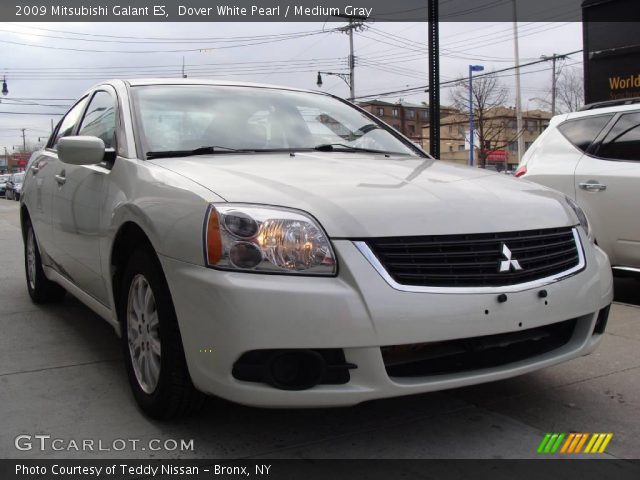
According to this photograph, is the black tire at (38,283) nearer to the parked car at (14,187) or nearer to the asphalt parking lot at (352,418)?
the asphalt parking lot at (352,418)

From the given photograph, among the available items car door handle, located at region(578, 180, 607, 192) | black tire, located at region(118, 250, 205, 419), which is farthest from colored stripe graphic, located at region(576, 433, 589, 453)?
car door handle, located at region(578, 180, 607, 192)

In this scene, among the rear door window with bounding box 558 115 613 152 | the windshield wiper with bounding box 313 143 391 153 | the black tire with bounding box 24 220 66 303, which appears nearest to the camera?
the windshield wiper with bounding box 313 143 391 153

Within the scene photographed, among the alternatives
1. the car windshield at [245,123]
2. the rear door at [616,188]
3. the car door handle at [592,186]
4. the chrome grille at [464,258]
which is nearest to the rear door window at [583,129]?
the rear door at [616,188]

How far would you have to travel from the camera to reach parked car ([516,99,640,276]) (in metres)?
5.12

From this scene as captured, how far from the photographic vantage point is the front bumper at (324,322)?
2.28 metres

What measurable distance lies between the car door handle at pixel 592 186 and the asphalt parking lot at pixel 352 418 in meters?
1.79

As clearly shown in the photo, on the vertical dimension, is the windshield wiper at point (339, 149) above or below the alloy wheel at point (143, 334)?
above

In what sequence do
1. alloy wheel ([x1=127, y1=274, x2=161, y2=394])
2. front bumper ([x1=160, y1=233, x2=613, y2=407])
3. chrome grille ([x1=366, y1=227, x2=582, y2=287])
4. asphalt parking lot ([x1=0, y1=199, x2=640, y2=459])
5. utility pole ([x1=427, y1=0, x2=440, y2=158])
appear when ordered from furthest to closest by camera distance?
utility pole ([x1=427, y1=0, x2=440, y2=158]) → alloy wheel ([x1=127, y1=274, x2=161, y2=394]) → asphalt parking lot ([x1=0, y1=199, x2=640, y2=459]) → chrome grille ([x1=366, y1=227, x2=582, y2=287]) → front bumper ([x1=160, y1=233, x2=613, y2=407])

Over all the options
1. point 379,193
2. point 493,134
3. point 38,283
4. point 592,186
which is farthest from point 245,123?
point 493,134

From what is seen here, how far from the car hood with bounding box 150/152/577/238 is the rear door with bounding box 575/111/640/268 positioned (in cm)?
232

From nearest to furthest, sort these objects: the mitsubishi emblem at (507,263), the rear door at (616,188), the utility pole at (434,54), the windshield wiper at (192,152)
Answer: the mitsubishi emblem at (507,263) < the windshield wiper at (192,152) < the rear door at (616,188) < the utility pole at (434,54)

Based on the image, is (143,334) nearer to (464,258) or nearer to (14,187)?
(464,258)

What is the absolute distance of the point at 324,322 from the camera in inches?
89.7

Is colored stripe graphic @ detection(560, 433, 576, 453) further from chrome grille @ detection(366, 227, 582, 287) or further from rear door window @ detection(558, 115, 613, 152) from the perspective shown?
rear door window @ detection(558, 115, 613, 152)
